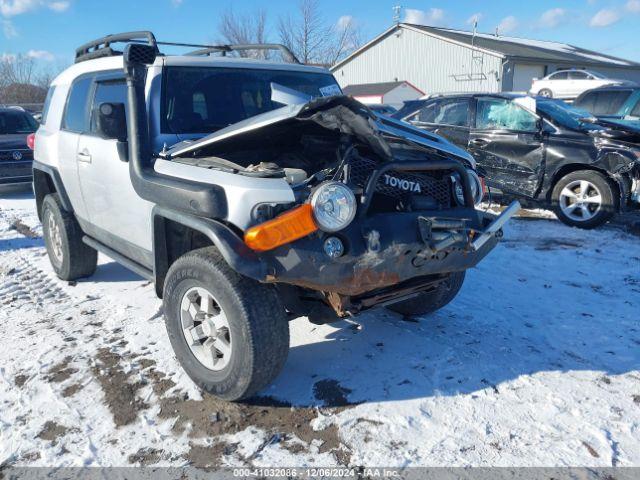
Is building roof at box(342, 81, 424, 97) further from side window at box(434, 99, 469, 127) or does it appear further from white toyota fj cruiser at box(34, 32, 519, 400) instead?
white toyota fj cruiser at box(34, 32, 519, 400)

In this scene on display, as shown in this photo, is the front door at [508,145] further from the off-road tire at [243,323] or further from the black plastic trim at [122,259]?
the off-road tire at [243,323]

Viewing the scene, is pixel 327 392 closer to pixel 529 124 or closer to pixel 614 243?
pixel 614 243

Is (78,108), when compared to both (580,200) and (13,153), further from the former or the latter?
(13,153)

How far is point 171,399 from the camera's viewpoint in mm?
3143

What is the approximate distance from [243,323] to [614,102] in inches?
426

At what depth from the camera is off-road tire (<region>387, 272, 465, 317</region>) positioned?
12.9ft

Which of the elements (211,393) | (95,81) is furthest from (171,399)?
(95,81)

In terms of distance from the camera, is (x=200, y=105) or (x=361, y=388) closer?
(x=361, y=388)

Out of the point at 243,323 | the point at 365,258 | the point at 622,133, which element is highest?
the point at 622,133

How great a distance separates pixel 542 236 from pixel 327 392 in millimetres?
4396

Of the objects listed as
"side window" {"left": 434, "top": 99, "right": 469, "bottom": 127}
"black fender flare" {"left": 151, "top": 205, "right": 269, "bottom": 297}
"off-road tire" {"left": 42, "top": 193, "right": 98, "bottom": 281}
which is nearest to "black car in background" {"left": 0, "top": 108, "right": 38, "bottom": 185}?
"off-road tire" {"left": 42, "top": 193, "right": 98, "bottom": 281}

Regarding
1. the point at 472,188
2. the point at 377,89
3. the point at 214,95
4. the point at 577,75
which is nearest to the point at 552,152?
the point at 472,188

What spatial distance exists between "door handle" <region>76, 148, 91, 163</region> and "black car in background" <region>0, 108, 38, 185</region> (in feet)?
21.7

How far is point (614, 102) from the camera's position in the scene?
10867 millimetres
